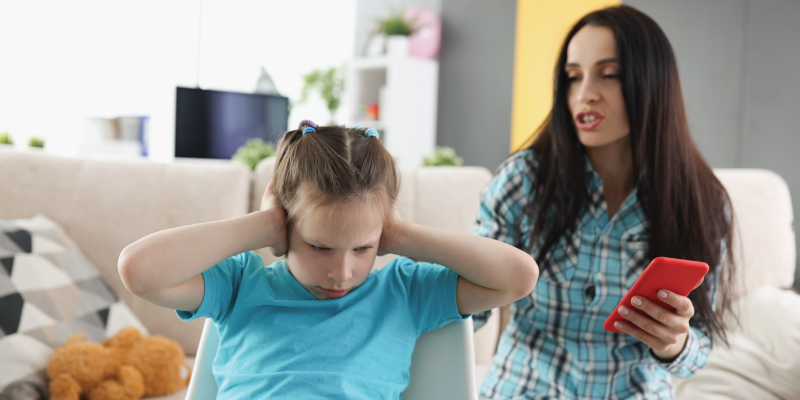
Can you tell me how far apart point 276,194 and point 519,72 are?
12.2ft

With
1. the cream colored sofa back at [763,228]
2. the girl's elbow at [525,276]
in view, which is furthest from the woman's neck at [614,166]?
the cream colored sofa back at [763,228]

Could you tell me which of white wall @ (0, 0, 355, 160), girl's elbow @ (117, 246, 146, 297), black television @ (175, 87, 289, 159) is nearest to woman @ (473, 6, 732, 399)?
girl's elbow @ (117, 246, 146, 297)

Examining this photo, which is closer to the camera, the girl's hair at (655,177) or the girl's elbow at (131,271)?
the girl's elbow at (131,271)

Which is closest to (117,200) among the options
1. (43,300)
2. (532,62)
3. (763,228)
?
(43,300)

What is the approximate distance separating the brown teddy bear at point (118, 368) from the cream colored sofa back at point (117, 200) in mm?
190

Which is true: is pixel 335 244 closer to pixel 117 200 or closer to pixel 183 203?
pixel 183 203

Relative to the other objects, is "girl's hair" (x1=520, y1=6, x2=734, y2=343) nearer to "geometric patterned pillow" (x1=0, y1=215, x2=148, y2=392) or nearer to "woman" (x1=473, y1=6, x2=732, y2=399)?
"woman" (x1=473, y1=6, x2=732, y2=399)

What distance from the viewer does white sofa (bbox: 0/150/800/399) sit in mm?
1576

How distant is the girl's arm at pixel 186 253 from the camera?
75cm

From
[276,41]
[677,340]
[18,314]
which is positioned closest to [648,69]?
[677,340]

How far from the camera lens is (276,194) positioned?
2.90 ft

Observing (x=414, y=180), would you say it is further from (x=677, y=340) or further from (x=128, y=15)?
(x=128, y=15)

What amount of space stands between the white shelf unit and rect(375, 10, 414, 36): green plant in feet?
0.63

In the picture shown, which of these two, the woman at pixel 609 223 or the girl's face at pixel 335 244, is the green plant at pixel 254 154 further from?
the girl's face at pixel 335 244
